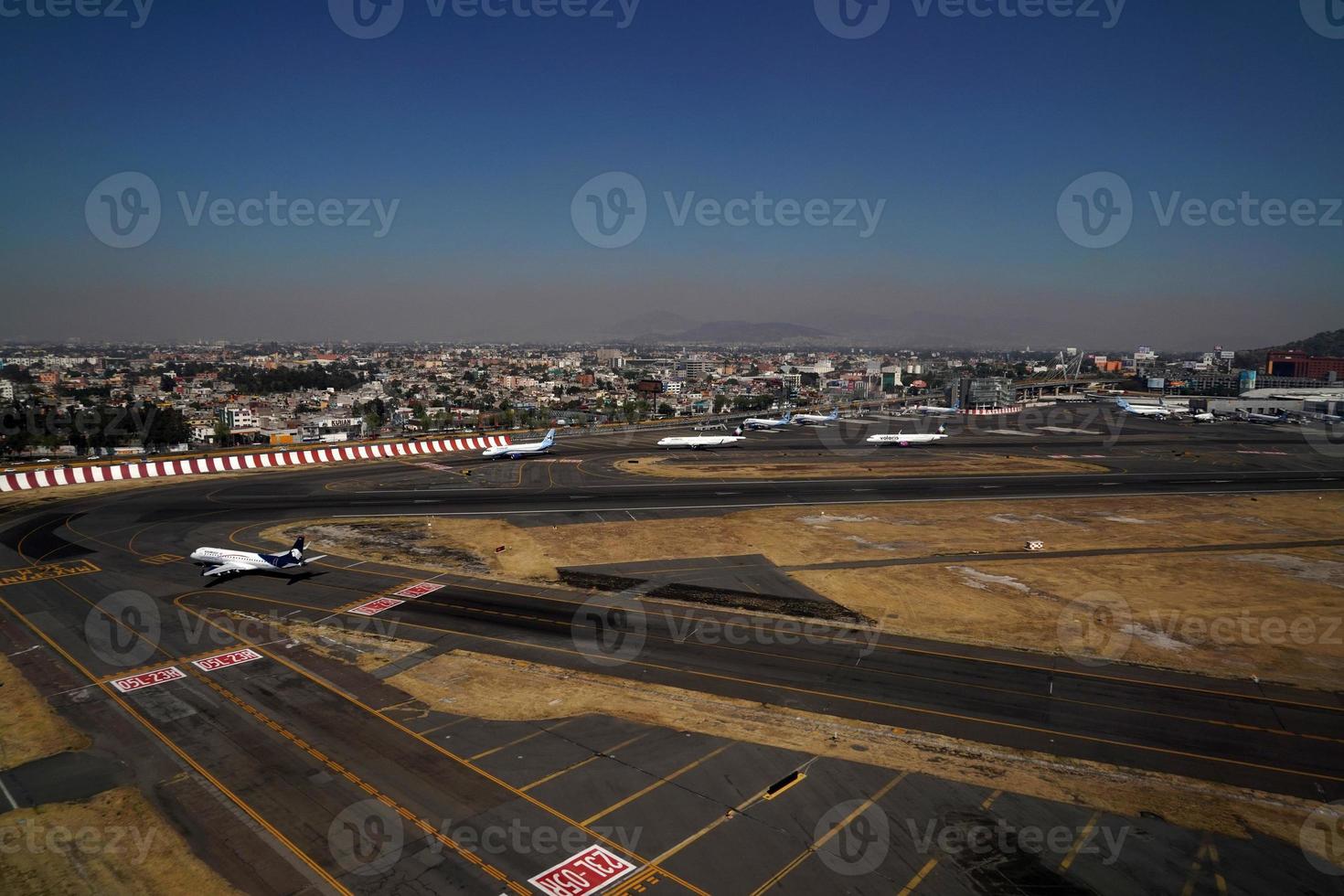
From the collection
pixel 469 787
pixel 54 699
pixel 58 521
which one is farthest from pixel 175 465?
pixel 469 787

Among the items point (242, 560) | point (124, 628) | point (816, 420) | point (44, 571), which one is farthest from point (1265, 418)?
point (44, 571)

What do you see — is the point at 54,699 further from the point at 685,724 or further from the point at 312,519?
the point at 312,519

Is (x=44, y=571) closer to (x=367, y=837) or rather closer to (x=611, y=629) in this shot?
(x=611, y=629)

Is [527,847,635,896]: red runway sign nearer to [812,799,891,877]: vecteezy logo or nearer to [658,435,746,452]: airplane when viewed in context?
[812,799,891,877]: vecteezy logo

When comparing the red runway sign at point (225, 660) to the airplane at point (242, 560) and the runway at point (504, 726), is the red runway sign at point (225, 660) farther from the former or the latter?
the airplane at point (242, 560)
